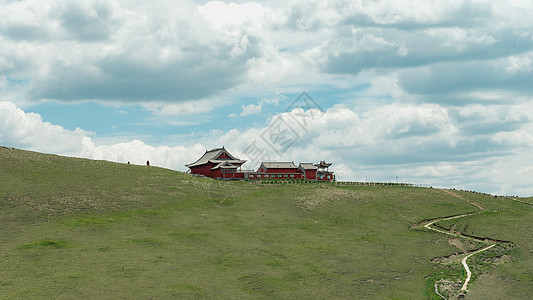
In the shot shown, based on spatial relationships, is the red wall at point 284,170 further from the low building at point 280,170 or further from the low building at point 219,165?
the low building at point 219,165

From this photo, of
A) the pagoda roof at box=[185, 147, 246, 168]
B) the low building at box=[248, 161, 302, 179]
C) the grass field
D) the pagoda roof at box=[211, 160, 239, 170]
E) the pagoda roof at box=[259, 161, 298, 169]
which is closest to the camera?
the grass field

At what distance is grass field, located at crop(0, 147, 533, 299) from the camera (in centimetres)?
3719

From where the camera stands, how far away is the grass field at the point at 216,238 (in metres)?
37.2

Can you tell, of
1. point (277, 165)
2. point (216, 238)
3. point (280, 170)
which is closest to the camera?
point (216, 238)

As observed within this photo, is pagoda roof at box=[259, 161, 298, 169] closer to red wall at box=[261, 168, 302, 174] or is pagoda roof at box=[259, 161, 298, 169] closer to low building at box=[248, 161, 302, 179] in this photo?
low building at box=[248, 161, 302, 179]

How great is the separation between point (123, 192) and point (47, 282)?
110 ft

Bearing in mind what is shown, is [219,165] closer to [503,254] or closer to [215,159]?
[215,159]

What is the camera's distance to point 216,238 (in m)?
51.2

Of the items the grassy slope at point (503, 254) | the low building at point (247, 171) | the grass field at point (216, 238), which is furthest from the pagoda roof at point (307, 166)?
the grassy slope at point (503, 254)

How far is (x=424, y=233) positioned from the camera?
59406 mm

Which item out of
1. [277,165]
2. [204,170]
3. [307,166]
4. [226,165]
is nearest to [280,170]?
[277,165]

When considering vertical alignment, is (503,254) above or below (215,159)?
below

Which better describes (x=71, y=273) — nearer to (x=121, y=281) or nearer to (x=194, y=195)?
(x=121, y=281)

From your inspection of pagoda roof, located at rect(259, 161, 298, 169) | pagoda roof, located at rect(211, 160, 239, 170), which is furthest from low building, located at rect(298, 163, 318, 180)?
pagoda roof, located at rect(211, 160, 239, 170)
